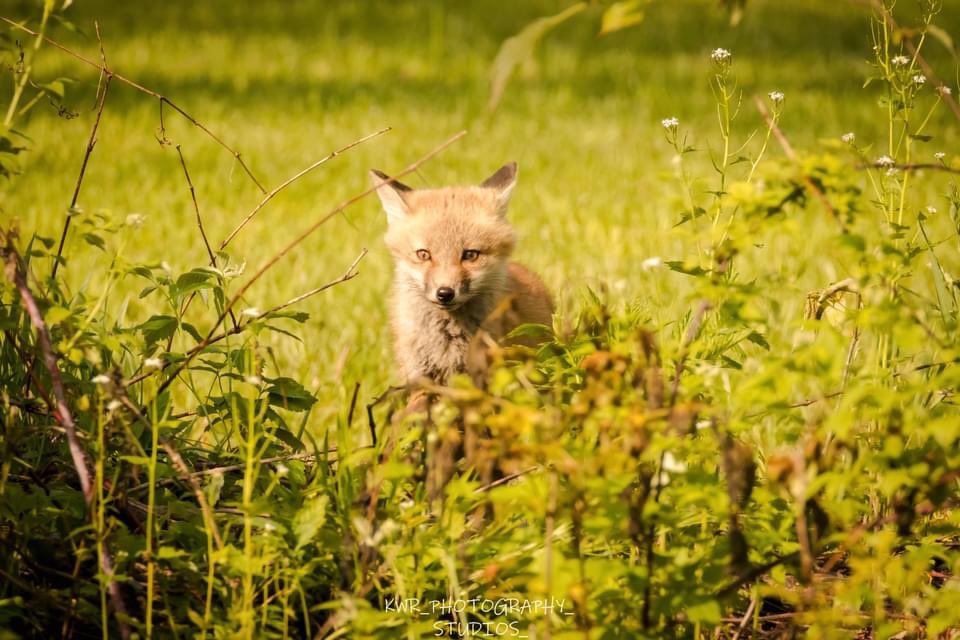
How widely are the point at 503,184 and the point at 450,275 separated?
742 millimetres

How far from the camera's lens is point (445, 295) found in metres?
4.10

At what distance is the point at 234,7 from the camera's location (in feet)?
52.6

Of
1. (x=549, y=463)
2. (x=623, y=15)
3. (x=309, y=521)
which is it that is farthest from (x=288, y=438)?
(x=623, y=15)

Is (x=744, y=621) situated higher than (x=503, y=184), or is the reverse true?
(x=503, y=184)

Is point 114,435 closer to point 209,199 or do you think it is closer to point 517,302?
point 517,302

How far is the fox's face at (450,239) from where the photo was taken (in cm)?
425

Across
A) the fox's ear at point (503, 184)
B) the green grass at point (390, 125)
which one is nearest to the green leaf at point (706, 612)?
the green grass at point (390, 125)

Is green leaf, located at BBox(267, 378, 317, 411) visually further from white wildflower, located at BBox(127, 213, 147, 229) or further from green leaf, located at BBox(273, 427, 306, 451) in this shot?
white wildflower, located at BBox(127, 213, 147, 229)

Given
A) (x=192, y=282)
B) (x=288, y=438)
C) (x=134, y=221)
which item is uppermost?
(x=134, y=221)

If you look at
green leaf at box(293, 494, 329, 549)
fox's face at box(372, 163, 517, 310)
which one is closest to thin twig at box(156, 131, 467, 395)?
green leaf at box(293, 494, 329, 549)

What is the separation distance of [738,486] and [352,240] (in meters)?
5.23

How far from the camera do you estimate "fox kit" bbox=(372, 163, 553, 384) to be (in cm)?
413

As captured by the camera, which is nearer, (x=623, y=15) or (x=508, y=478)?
(x=623, y=15)

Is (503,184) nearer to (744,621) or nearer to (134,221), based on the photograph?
(134,221)
